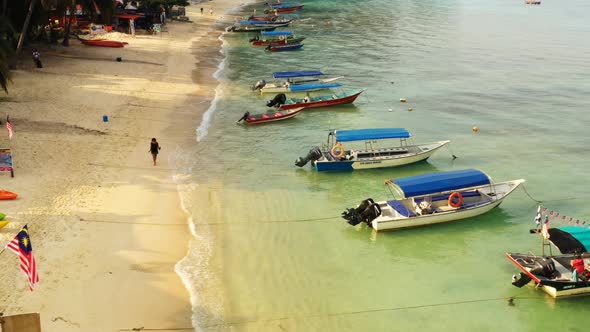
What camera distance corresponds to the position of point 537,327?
20906 millimetres

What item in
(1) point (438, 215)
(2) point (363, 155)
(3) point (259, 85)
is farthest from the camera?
(3) point (259, 85)

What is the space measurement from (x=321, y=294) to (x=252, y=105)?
2999cm

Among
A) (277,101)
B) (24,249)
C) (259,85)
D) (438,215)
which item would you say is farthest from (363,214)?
(259,85)

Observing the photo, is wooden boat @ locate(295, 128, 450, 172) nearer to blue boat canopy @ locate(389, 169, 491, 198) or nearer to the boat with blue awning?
blue boat canopy @ locate(389, 169, 491, 198)

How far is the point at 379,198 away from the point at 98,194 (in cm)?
1443

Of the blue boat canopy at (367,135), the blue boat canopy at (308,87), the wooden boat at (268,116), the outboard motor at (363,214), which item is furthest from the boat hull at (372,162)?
the blue boat canopy at (308,87)

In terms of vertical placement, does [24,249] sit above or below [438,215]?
above

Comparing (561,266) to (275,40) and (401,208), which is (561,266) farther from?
(275,40)

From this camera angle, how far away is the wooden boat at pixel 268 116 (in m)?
43.5

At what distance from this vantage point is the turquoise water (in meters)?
21.5

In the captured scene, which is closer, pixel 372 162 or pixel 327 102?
pixel 372 162

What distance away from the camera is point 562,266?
2283cm

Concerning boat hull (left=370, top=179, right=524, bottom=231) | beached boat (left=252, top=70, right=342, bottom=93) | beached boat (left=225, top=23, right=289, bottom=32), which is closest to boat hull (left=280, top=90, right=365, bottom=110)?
beached boat (left=252, top=70, right=342, bottom=93)

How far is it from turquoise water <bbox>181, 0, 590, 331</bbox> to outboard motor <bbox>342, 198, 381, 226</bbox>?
72 cm
